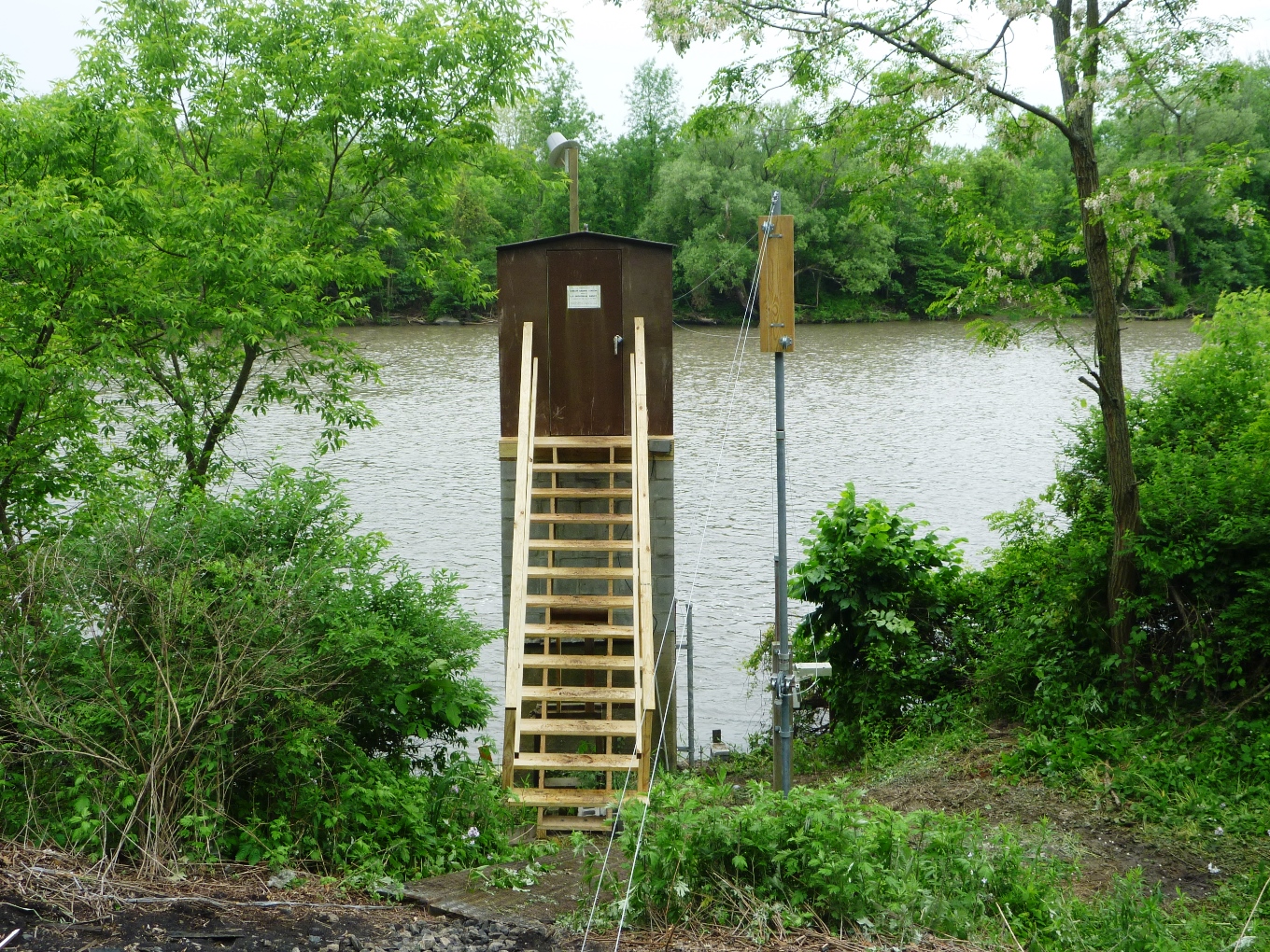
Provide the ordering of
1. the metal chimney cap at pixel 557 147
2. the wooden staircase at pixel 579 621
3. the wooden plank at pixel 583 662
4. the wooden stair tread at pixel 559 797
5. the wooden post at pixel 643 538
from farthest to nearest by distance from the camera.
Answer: the metal chimney cap at pixel 557 147
the wooden plank at pixel 583 662
the wooden post at pixel 643 538
the wooden staircase at pixel 579 621
the wooden stair tread at pixel 559 797

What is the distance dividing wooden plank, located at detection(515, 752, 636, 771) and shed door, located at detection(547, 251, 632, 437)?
333 cm

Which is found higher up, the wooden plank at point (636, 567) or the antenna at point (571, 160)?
the antenna at point (571, 160)

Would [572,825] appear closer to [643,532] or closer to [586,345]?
[643,532]

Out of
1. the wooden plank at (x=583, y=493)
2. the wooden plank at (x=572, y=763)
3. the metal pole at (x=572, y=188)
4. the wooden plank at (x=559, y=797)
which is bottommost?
the wooden plank at (x=559, y=797)

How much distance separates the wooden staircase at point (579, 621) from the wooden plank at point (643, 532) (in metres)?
0.01

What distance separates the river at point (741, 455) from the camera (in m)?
15.9

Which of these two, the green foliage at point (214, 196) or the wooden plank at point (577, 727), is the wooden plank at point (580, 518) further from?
the green foliage at point (214, 196)

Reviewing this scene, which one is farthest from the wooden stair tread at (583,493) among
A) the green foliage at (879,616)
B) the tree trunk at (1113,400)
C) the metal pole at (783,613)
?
the tree trunk at (1113,400)

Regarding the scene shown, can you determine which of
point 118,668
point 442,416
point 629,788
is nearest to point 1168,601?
point 629,788

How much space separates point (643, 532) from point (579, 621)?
1775 mm

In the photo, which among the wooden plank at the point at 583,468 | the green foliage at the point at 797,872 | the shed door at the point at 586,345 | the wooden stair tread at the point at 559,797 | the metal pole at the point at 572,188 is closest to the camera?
the green foliage at the point at 797,872

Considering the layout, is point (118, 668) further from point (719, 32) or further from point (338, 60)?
point (338, 60)

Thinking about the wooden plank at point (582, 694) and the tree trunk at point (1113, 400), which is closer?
the wooden plank at point (582, 694)

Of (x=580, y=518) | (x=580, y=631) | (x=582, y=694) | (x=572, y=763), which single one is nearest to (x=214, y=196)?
(x=580, y=518)
